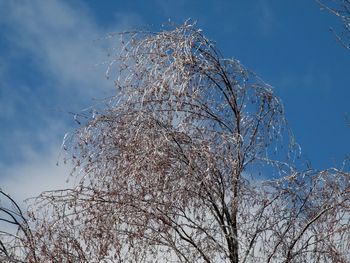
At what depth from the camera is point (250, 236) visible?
6.34 metres

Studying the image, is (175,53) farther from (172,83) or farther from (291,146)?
(291,146)

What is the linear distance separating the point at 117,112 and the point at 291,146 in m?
1.77

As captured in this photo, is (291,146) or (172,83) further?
(291,146)

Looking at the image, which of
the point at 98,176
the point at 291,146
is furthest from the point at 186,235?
the point at 291,146

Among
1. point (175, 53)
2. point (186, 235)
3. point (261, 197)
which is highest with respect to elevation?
point (175, 53)

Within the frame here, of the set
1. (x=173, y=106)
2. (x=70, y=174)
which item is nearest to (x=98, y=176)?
(x=70, y=174)

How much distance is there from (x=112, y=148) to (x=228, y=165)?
45.2 inches

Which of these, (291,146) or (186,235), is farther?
(291,146)

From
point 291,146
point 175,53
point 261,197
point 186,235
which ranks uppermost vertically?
point 175,53

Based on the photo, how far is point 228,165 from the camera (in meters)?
6.46

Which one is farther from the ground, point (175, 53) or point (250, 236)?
point (175, 53)

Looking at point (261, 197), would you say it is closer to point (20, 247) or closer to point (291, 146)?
point (291, 146)

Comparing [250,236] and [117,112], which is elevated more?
[117,112]

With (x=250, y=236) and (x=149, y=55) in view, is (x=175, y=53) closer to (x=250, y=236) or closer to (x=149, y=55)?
(x=149, y=55)
